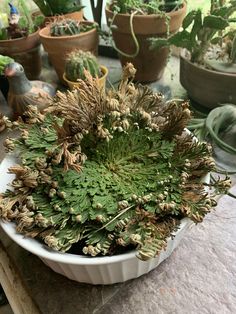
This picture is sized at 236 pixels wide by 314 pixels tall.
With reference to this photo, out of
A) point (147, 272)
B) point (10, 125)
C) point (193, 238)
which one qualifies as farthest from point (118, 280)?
point (10, 125)

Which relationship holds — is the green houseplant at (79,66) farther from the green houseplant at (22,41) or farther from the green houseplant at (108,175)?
the green houseplant at (108,175)

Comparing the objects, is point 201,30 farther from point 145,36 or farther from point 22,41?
point 22,41

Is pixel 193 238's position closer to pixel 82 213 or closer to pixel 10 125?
pixel 82 213

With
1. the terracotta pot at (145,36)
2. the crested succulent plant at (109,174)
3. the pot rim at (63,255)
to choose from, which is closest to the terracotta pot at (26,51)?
the terracotta pot at (145,36)

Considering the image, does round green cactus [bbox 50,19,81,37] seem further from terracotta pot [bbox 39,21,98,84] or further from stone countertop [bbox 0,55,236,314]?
stone countertop [bbox 0,55,236,314]

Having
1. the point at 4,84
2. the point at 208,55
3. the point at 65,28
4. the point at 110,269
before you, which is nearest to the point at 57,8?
the point at 65,28

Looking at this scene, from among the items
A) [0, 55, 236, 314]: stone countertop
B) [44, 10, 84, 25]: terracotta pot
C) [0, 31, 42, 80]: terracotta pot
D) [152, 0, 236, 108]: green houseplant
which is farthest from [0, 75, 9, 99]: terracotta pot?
[0, 55, 236, 314]: stone countertop
